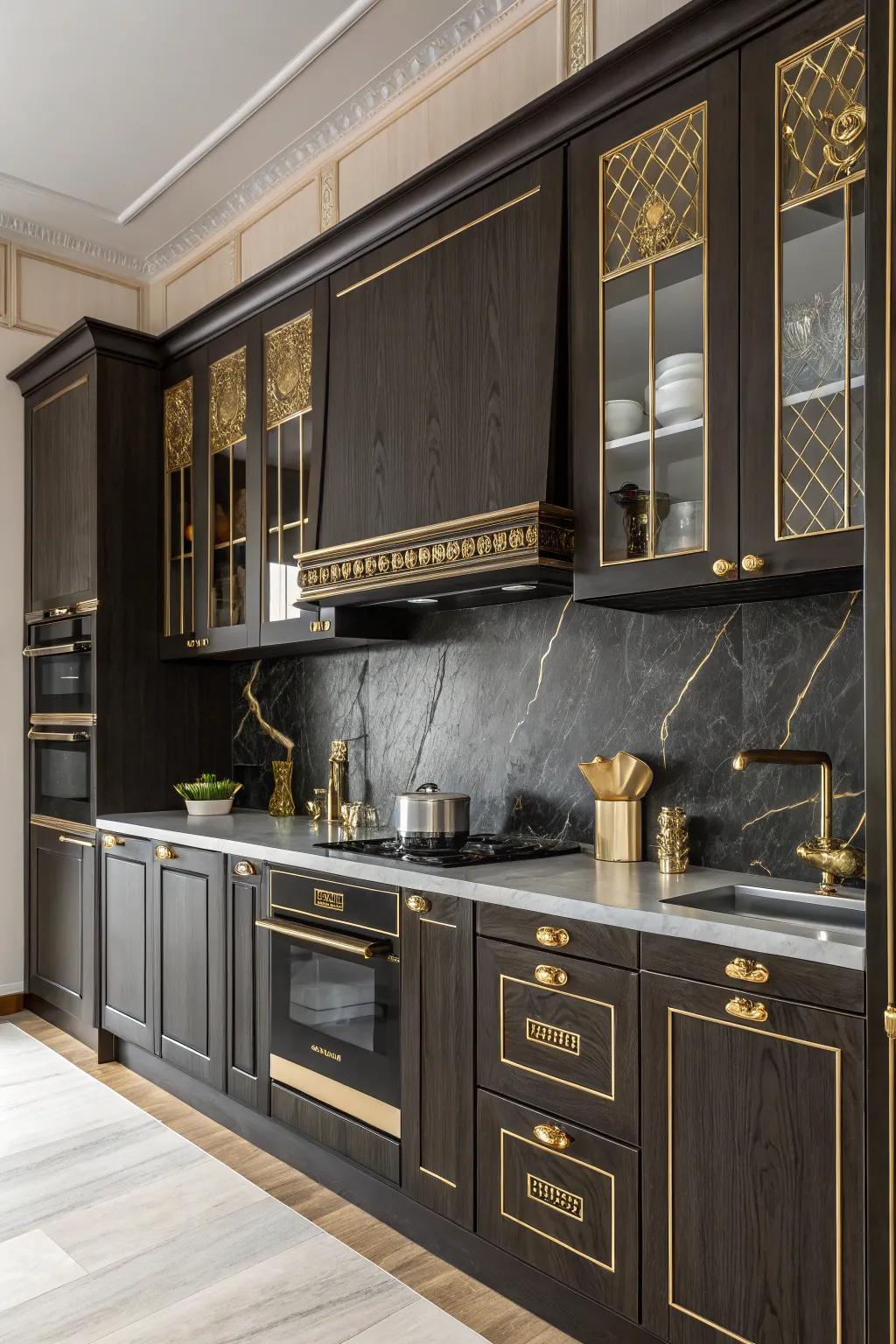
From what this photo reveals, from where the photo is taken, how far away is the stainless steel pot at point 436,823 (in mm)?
2537

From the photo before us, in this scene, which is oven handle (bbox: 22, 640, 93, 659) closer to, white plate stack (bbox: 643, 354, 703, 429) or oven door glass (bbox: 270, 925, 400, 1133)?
oven door glass (bbox: 270, 925, 400, 1133)

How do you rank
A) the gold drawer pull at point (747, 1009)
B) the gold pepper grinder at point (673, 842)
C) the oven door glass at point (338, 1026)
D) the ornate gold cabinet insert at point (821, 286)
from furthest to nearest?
the oven door glass at point (338, 1026), the gold pepper grinder at point (673, 842), the ornate gold cabinet insert at point (821, 286), the gold drawer pull at point (747, 1009)

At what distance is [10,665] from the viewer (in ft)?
13.8

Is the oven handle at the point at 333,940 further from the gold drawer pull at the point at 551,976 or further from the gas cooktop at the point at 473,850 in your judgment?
the gold drawer pull at the point at 551,976

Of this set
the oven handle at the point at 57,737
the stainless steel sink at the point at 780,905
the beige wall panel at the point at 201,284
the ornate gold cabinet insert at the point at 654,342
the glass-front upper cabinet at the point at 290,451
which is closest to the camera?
the stainless steel sink at the point at 780,905

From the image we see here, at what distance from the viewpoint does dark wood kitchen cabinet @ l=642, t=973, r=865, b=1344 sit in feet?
4.98

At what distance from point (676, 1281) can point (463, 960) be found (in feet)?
2.32

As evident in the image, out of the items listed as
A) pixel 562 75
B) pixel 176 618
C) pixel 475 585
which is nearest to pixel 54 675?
pixel 176 618

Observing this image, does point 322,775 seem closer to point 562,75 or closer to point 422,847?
point 422,847

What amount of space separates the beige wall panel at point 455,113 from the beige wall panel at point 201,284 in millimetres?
760

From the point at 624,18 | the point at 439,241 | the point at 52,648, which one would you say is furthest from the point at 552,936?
the point at 52,648

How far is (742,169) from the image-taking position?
76.4 inches

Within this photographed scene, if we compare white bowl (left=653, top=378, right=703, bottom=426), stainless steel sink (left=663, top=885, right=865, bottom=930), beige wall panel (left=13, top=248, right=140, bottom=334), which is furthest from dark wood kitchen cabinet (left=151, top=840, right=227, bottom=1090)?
beige wall panel (left=13, top=248, right=140, bottom=334)

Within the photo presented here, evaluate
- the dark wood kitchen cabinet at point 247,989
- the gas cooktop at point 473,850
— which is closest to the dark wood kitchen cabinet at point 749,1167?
the gas cooktop at point 473,850
